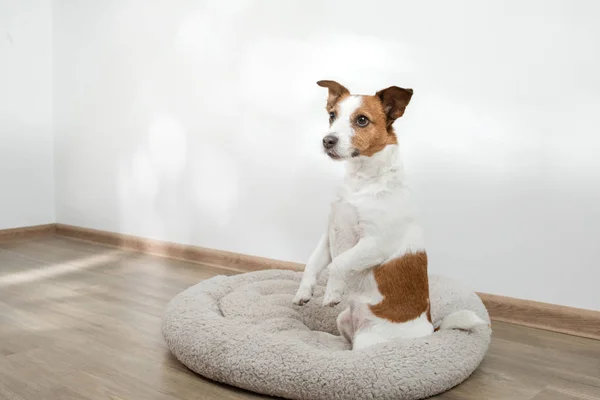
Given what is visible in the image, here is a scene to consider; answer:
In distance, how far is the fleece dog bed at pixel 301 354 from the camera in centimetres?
170

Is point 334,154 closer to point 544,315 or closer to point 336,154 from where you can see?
point 336,154

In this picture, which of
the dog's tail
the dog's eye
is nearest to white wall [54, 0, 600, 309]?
the dog's tail

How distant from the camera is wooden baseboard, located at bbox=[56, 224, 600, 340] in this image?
244 centimetres

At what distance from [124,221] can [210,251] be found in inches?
31.1

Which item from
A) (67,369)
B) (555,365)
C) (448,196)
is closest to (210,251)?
(448,196)

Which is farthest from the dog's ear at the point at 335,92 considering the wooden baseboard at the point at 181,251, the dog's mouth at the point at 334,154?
the wooden baseboard at the point at 181,251

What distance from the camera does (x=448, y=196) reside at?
9.00ft

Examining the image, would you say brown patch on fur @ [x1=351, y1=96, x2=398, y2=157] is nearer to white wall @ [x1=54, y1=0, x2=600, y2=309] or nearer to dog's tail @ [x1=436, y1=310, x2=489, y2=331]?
dog's tail @ [x1=436, y1=310, x2=489, y2=331]

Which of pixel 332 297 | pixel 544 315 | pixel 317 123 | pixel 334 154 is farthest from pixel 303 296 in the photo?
pixel 317 123

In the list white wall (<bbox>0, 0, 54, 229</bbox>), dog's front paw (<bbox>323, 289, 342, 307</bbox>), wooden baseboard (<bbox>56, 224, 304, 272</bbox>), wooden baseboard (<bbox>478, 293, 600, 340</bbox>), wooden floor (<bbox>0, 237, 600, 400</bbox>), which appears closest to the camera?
wooden floor (<bbox>0, 237, 600, 400</bbox>)

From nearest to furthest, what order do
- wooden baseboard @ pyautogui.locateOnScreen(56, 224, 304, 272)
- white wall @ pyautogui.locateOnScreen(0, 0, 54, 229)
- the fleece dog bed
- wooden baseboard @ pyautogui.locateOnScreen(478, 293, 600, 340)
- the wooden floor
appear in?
the fleece dog bed → the wooden floor → wooden baseboard @ pyautogui.locateOnScreen(478, 293, 600, 340) → wooden baseboard @ pyautogui.locateOnScreen(56, 224, 304, 272) → white wall @ pyautogui.locateOnScreen(0, 0, 54, 229)

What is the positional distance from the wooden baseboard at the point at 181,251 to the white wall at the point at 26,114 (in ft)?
1.02

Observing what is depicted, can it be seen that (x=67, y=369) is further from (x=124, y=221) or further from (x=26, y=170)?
(x=26, y=170)

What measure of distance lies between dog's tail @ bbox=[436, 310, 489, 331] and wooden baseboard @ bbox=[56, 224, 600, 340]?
67cm
